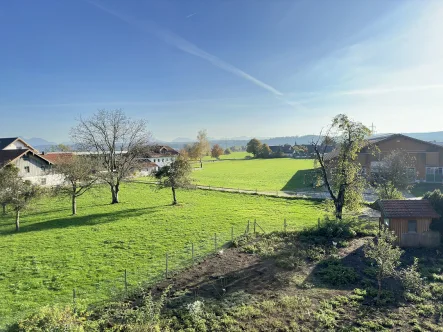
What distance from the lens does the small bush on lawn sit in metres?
13.8

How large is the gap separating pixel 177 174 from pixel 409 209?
76.5 feet

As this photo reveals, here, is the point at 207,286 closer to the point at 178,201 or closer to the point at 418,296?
the point at 418,296

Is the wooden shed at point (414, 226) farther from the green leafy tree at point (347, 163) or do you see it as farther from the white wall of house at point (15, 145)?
the white wall of house at point (15, 145)

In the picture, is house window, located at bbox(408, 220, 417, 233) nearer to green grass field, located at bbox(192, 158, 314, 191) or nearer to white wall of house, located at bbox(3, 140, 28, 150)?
green grass field, located at bbox(192, 158, 314, 191)

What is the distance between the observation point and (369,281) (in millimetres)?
13742

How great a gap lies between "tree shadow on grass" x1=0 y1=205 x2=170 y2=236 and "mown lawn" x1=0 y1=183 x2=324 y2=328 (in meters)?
0.09

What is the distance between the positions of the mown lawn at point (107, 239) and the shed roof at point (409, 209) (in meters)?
6.68

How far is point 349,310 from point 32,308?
1338 centimetres

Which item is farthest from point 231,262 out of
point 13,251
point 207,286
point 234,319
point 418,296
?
point 13,251

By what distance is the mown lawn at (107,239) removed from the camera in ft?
44.9

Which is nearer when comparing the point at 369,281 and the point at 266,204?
the point at 369,281

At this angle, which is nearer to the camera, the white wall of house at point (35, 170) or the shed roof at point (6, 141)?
the white wall of house at point (35, 170)

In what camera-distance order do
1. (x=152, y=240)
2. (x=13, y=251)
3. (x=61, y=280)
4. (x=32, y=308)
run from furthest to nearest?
(x=152, y=240), (x=13, y=251), (x=61, y=280), (x=32, y=308)

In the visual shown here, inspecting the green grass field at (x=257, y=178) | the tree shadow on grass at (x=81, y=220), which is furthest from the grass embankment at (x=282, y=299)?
the green grass field at (x=257, y=178)
